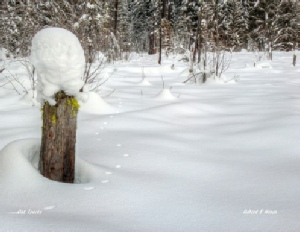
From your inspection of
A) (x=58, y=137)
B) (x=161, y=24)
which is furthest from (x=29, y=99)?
(x=161, y=24)

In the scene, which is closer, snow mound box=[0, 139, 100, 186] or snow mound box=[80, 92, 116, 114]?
snow mound box=[0, 139, 100, 186]

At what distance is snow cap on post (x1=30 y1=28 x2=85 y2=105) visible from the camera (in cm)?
185

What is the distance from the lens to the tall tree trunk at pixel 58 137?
1.90 meters

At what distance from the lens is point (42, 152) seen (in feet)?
6.40

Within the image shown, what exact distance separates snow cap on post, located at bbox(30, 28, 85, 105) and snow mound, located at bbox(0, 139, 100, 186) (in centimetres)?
36

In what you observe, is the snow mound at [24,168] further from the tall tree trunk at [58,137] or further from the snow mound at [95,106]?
the snow mound at [95,106]

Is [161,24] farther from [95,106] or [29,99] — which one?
[95,106]

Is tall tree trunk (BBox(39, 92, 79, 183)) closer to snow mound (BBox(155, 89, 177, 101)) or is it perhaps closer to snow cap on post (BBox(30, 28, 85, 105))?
snow cap on post (BBox(30, 28, 85, 105))

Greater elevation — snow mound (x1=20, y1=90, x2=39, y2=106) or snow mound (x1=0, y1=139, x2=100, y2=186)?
snow mound (x1=20, y1=90, x2=39, y2=106)

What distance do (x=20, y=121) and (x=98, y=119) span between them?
895 millimetres

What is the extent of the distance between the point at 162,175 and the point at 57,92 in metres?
0.89

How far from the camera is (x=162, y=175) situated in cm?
212

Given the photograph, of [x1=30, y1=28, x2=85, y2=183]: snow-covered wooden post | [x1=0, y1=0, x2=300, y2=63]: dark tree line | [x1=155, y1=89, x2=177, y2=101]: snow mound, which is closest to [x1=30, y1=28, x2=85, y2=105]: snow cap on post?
[x1=30, y1=28, x2=85, y2=183]: snow-covered wooden post

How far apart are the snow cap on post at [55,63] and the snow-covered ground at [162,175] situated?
456 millimetres
